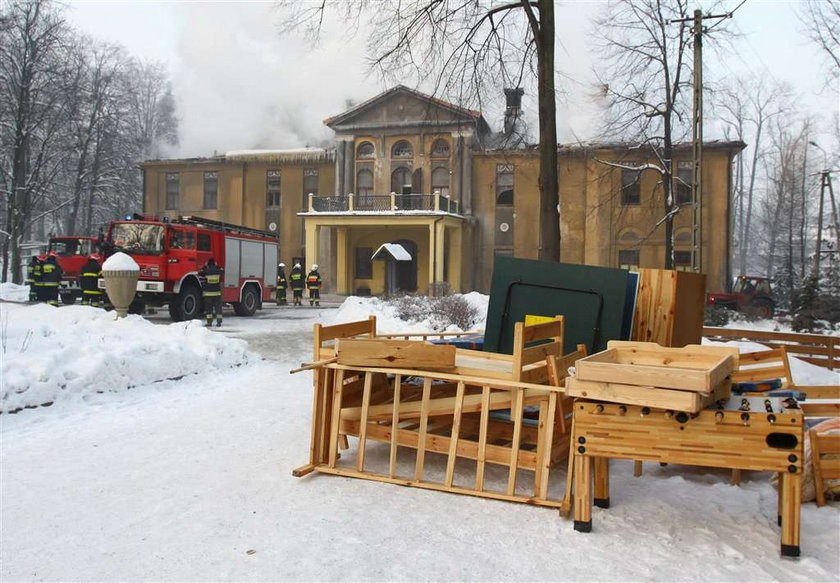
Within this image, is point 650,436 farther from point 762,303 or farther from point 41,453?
point 762,303

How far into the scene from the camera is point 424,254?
35.2 m

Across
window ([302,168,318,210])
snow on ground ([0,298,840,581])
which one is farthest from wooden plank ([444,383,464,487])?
window ([302,168,318,210])

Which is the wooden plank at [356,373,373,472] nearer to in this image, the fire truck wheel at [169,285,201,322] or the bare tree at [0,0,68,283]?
the fire truck wheel at [169,285,201,322]

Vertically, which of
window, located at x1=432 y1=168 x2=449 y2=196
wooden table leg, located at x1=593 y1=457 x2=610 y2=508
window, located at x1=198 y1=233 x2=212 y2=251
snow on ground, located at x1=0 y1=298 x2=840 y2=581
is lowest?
snow on ground, located at x1=0 y1=298 x2=840 y2=581

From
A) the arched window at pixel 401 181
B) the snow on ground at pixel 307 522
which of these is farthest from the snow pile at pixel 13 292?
the snow on ground at pixel 307 522

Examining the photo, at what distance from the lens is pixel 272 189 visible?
37.8 metres

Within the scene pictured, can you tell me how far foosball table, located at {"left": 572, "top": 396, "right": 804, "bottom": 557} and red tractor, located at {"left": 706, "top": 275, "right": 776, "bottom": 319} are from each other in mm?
23553

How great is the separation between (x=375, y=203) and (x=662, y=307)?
93.9ft

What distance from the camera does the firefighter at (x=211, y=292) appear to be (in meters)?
16.5

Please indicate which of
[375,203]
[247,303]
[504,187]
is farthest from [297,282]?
[504,187]

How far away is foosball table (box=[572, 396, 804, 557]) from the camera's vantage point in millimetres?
3547

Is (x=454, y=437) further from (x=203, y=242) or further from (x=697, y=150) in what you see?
(x=203, y=242)

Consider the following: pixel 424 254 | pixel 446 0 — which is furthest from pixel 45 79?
pixel 446 0

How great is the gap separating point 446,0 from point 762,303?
66.0 ft
